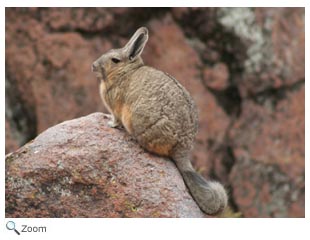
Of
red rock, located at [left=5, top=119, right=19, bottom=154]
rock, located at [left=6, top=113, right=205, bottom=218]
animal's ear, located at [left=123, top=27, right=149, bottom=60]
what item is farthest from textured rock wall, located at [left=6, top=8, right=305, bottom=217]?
rock, located at [left=6, top=113, right=205, bottom=218]

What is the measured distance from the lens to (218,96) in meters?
12.6

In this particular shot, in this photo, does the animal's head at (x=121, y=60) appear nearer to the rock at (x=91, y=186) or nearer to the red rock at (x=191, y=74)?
the rock at (x=91, y=186)

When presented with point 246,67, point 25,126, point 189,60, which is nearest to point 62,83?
point 25,126

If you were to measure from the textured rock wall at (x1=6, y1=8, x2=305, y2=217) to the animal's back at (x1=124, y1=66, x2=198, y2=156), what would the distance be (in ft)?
13.9

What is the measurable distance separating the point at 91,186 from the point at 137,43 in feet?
5.43

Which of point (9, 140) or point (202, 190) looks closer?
point (202, 190)

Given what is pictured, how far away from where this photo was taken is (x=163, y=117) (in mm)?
8055

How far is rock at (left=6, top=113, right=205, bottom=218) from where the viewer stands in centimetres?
785

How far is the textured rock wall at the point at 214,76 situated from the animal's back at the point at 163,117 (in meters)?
4.22

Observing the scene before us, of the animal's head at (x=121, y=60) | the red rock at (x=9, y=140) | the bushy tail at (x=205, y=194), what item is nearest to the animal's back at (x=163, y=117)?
the bushy tail at (x=205, y=194)

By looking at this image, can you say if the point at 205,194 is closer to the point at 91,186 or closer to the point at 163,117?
the point at 163,117

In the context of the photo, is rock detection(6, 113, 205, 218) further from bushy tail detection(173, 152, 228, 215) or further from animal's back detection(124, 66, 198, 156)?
animal's back detection(124, 66, 198, 156)

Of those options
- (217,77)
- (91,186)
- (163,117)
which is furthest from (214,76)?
(91,186)

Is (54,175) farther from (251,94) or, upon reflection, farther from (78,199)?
(251,94)
